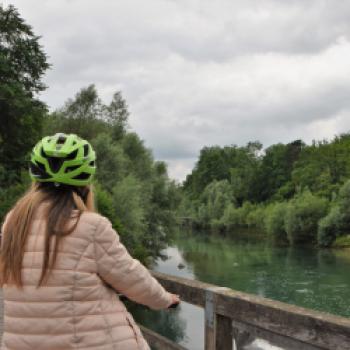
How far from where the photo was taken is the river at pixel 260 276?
25.6m

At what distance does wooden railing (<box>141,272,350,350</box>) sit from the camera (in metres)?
2.53

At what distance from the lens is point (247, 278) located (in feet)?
123

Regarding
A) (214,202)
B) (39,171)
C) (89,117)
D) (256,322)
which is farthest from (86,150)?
(214,202)

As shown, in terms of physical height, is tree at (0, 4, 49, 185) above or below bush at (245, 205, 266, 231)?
above

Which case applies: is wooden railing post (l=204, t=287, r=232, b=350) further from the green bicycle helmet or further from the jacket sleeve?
the green bicycle helmet

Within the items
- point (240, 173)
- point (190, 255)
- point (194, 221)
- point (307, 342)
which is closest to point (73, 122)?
point (190, 255)

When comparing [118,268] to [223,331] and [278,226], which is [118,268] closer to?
[223,331]

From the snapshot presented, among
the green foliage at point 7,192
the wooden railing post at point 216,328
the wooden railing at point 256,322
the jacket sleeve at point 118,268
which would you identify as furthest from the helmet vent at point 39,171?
the green foliage at point 7,192

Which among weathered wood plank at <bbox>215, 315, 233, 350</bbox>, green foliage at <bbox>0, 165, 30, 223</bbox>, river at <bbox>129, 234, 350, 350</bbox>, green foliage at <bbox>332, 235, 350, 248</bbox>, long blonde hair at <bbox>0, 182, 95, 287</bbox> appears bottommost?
river at <bbox>129, 234, 350, 350</bbox>

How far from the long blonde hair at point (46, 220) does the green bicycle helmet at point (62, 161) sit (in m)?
0.05

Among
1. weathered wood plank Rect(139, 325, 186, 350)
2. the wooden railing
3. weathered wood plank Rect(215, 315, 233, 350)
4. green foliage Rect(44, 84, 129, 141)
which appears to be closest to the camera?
the wooden railing

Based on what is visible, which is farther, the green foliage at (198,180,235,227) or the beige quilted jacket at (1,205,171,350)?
the green foliage at (198,180,235,227)

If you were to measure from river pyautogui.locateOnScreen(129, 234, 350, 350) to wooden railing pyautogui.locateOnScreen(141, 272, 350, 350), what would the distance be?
1819cm

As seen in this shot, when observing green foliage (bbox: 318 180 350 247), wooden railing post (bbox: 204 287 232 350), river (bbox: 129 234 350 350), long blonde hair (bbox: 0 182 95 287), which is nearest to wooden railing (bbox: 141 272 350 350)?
wooden railing post (bbox: 204 287 232 350)
